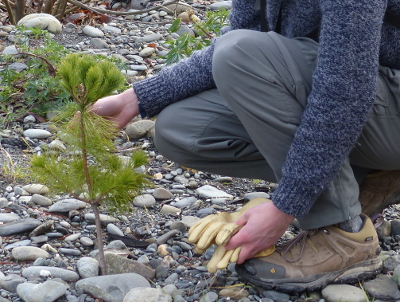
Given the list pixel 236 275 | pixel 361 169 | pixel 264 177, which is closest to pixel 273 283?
pixel 236 275

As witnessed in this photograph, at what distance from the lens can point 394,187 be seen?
2.36 meters

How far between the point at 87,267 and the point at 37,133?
1398 mm

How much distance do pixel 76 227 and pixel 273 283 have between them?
836mm

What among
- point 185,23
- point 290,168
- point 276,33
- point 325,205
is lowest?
point 185,23

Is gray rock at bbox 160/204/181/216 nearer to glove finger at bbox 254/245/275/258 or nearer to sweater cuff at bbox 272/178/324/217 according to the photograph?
glove finger at bbox 254/245/275/258

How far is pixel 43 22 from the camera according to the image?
4.59 metres

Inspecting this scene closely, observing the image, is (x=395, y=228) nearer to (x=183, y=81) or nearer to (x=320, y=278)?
(x=320, y=278)

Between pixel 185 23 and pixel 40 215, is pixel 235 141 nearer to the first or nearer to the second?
pixel 40 215

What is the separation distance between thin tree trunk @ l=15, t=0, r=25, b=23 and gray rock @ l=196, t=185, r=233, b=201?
9.14 ft

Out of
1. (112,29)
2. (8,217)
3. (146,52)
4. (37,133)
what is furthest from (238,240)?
(112,29)

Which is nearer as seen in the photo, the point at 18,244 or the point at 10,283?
the point at 10,283

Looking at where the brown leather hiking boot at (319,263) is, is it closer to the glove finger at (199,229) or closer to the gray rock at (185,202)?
the glove finger at (199,229)

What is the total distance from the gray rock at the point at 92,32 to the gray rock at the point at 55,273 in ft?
9.69

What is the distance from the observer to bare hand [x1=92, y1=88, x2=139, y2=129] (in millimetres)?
2279
